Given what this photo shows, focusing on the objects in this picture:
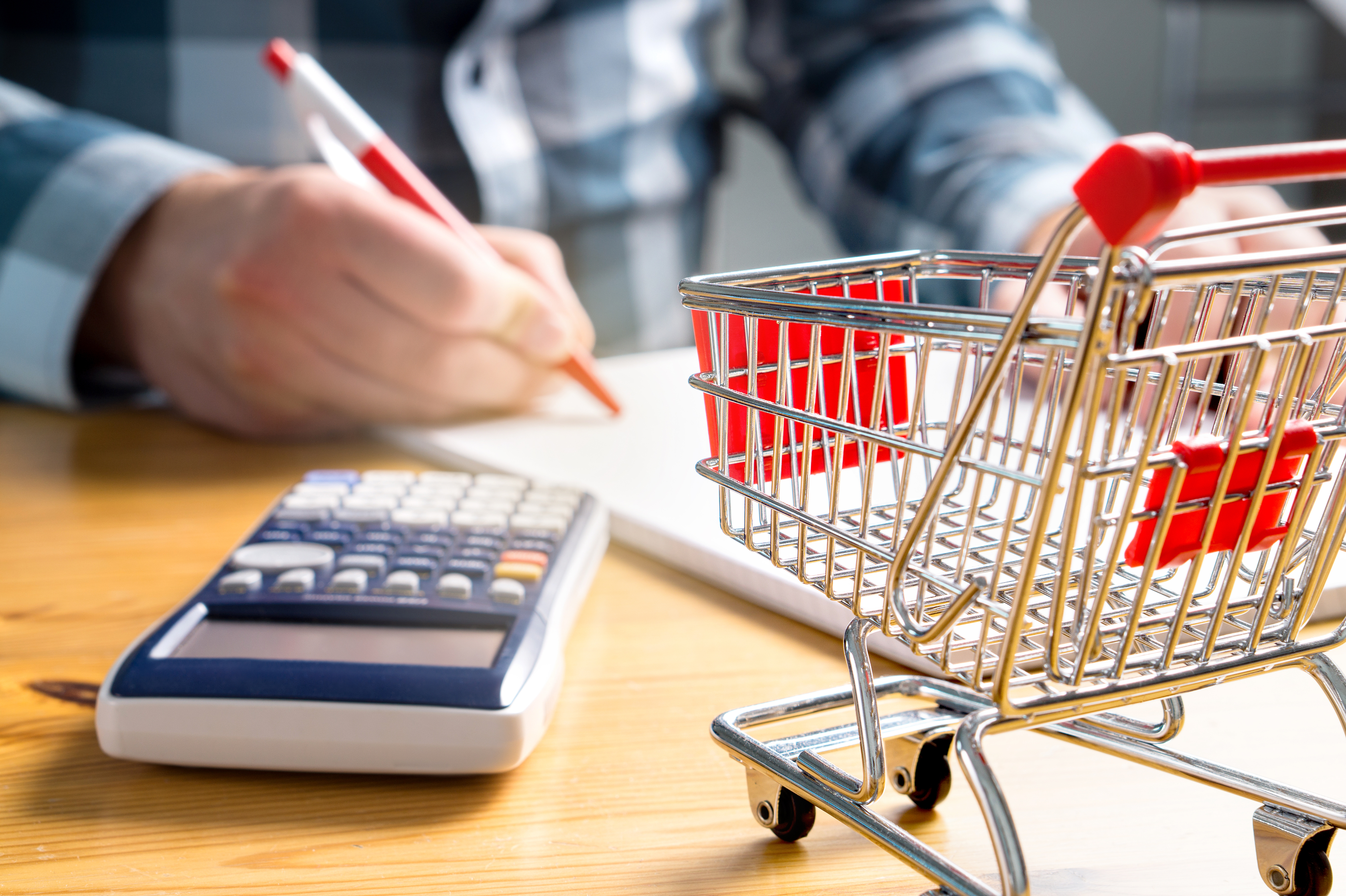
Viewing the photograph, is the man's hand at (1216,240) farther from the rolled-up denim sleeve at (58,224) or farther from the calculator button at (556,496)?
the rolled-up denim sleeve at (58,224)

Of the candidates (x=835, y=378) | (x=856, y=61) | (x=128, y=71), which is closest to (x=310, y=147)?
(x=128, y=71)

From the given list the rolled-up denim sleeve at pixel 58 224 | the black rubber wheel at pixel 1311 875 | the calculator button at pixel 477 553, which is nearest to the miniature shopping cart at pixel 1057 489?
the black rubber wheel at pixel 1311 875

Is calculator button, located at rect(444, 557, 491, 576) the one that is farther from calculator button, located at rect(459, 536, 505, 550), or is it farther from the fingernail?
the fingernail

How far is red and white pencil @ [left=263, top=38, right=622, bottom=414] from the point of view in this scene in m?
0.56

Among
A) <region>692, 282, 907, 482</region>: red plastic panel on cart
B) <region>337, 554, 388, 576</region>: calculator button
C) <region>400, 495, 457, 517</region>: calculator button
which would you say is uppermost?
<region>692, 282, 907, 482</region>: red plastic panel on cart

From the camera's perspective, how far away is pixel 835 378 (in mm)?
283

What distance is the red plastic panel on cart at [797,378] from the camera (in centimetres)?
26

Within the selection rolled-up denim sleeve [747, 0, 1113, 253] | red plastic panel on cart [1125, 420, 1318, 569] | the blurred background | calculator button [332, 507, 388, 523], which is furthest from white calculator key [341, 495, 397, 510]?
the blurred background

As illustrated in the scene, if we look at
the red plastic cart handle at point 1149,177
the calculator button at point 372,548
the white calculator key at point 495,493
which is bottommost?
the white calculator key at point 495,493

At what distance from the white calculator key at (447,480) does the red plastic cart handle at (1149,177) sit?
0.31 meters

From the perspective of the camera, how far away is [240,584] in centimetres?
33

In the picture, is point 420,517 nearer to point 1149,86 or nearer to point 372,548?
point 372,548

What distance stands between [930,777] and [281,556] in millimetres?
214

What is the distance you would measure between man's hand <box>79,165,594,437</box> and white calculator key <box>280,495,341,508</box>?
0.17 m
